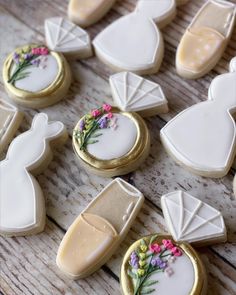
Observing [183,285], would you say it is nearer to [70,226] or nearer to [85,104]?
[70,226]

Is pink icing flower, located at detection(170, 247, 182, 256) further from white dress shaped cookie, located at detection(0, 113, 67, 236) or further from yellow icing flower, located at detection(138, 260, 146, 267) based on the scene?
white dress shaped cookie, located at detection(0, 113, 67, 236)

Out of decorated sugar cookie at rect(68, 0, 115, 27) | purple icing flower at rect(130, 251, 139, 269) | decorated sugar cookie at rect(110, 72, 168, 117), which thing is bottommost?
purple icing flower at rect(130, 251, 139, 269)

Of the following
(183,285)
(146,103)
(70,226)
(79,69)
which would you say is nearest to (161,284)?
(183,285)

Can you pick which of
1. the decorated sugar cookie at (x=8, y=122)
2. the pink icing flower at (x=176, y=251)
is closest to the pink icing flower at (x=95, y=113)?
the decorated sugar cookie at (x=8, y=122)

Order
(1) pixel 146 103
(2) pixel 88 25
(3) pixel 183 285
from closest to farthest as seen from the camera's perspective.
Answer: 1. (3) pixel 183 285
2. (1) pixel 146 103
3. (2) pixel 88 25

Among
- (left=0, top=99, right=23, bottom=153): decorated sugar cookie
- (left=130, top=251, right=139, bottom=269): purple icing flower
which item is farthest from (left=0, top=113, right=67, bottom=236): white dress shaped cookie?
(left=130, top=251, right=139, bottom=269): purple icing flower

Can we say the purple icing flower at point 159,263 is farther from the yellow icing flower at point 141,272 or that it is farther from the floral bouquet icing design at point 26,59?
the floral bouquet icing design at point 26,59
